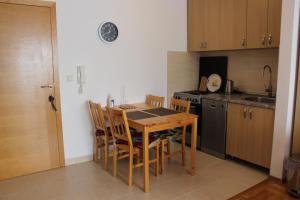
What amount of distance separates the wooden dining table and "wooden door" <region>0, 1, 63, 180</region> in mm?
1088

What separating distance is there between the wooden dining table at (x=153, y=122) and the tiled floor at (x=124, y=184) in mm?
173

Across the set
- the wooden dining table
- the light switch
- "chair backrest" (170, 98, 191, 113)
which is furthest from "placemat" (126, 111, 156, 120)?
the light switch

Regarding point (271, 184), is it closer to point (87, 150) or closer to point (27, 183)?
point (87, 150)

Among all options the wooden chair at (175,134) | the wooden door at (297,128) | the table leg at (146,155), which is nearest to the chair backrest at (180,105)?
the wooden chair at (175,134)

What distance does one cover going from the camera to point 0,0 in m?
2.73

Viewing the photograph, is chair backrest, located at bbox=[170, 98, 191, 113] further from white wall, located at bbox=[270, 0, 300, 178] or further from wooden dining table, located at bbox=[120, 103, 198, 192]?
white wall, located at bbox=[270, 0, 300, 178]

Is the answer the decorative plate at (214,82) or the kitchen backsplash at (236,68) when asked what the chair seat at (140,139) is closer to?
the kitchen backsplash at (236,68)

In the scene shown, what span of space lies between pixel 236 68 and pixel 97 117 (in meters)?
2.30

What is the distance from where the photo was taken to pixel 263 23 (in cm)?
317

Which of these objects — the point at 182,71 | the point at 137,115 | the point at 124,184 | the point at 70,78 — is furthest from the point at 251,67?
the point at 70,78

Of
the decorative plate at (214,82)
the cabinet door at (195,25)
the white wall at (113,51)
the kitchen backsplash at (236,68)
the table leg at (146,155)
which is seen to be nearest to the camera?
the table leg at (146,155)

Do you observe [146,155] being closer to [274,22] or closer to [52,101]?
[52,101]

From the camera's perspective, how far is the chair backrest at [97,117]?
3127mm

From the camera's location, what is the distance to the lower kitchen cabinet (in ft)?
9.78
